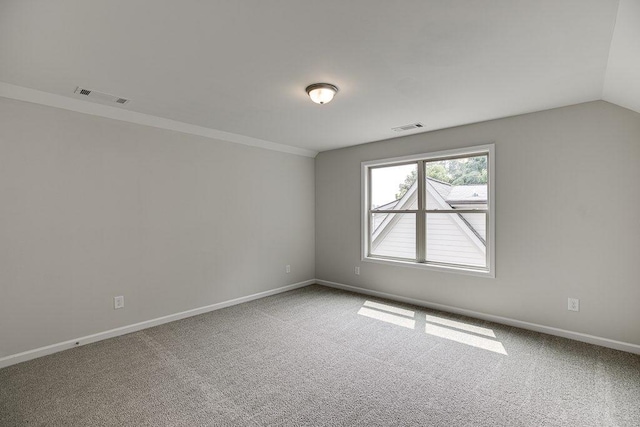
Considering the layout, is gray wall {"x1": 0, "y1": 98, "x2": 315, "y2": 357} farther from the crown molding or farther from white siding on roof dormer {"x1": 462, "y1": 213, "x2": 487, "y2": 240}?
white siding on roof dormer {"x1": 462, "y1": 213, "x2": 487, "y2": 240}

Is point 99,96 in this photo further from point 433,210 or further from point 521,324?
point 521,324

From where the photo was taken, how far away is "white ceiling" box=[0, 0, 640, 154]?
1716 millimetres

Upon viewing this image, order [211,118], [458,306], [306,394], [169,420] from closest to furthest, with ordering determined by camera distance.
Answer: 1. [169,420]
2. [306,394]
3. [211,118]
4. [458,306]

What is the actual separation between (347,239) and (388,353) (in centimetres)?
248

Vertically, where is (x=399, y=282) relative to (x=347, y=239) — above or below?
below

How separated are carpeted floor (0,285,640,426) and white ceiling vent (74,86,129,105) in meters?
2.47

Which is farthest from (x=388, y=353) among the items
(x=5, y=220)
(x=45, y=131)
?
(x=45, y=131)

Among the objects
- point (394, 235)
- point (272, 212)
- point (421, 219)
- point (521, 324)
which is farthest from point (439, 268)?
point (272, 212)

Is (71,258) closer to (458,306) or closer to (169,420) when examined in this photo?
(169,420)

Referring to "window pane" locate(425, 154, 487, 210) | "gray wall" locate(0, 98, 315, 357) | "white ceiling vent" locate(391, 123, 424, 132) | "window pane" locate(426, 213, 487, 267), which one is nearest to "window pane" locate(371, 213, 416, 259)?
"window pane" locate(426, 213, 487, 267)

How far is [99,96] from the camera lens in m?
2.95

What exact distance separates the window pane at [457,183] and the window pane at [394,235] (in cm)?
45

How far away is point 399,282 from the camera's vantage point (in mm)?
4566

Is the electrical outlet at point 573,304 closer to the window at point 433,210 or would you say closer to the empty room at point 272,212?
the empty room at point 272,212
